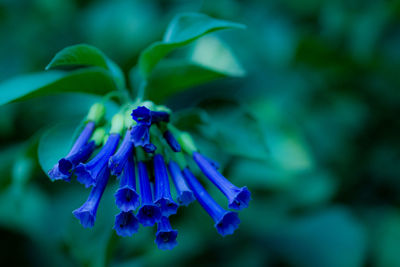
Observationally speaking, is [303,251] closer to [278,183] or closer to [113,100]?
[278,183]

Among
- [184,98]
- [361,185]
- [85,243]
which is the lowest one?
[361,185]

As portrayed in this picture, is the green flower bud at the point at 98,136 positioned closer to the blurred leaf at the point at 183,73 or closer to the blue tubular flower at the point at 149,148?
the blue tubular flower at the point at 149,148

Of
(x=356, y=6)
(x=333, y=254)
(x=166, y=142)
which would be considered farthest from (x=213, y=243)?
(x=356, y=6)

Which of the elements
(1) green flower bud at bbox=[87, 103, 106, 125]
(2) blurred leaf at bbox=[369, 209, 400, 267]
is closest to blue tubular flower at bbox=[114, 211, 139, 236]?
(1) green flower bud at bbox=[87, 103, 106, 125]

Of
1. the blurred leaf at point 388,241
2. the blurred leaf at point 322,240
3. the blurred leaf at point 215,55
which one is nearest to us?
the blurred leaf at point 215,55

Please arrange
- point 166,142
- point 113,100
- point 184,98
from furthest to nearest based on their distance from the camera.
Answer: point 184,98 < point 113,100 < point 166,142

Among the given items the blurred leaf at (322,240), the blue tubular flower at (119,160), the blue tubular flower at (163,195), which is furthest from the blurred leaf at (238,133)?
the blurred leaf at (322,240)
